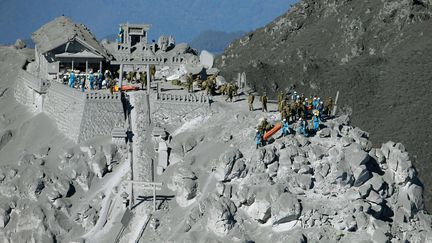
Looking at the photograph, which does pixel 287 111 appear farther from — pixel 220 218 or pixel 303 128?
pixel 220 218

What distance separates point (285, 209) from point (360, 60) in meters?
78.4

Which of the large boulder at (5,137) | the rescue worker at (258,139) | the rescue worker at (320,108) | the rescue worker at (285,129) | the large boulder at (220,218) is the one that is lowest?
the large boulder at (220,218)

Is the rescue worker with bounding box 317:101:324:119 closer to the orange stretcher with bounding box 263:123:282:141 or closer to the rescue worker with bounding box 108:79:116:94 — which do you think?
the orange stretcher with bounding box 263:123:282:141

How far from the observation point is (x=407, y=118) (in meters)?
126

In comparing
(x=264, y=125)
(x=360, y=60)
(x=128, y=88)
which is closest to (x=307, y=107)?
(x=264, y=125)

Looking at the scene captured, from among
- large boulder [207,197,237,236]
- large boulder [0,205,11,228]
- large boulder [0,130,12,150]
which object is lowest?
large boulder [0,205,11,228]

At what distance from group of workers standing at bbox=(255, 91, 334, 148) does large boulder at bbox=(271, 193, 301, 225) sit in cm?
540

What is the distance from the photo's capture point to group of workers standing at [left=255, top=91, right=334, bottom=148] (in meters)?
75.7

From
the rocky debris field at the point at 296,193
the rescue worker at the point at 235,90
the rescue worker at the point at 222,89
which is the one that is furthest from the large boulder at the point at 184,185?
the rescue worker at the point at 222,89

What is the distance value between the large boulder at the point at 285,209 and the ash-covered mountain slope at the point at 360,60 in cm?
4072

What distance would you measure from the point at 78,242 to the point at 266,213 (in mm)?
12980

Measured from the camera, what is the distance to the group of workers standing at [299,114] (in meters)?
75.7

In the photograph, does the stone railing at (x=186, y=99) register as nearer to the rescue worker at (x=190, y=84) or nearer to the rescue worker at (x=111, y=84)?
the rescue worker at (x=190, y=84)

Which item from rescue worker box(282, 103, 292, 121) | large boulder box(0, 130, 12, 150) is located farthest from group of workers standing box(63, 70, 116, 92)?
rescue worker box(282, 103, 292, 121)
